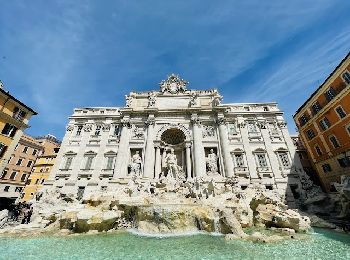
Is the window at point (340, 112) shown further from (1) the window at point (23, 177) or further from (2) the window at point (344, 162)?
(1) the window at point (23, 177)

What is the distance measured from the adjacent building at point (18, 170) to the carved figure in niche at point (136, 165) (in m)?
20.0

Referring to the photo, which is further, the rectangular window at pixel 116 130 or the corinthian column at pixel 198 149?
the rectangular window at pixel 116 130

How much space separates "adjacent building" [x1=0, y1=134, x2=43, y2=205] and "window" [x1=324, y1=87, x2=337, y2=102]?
1753 inches

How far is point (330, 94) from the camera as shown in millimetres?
23266

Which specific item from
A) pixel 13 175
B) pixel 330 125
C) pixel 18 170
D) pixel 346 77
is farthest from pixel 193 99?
pixel 13 175

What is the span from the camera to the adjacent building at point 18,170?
33.8 m

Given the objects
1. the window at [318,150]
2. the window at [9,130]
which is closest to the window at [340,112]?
the window at [318,150]

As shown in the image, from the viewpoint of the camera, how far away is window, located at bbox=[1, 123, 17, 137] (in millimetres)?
23562

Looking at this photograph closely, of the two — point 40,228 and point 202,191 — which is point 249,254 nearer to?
point 202,191

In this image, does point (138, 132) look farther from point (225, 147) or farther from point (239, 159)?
point (239, 159)

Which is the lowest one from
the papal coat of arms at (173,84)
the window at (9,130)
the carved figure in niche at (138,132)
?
the window at (9,130)

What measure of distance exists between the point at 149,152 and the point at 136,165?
8.21 feet

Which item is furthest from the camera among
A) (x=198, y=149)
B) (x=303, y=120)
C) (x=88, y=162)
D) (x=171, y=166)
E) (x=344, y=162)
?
(x=303, y=120)

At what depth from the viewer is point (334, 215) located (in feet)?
64.6
